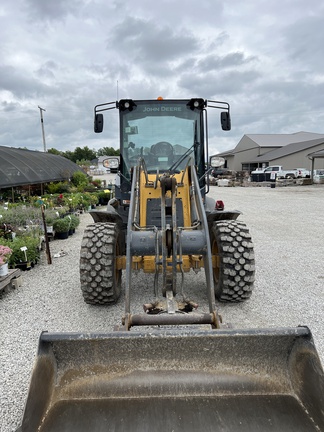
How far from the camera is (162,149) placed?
4988 millimetres

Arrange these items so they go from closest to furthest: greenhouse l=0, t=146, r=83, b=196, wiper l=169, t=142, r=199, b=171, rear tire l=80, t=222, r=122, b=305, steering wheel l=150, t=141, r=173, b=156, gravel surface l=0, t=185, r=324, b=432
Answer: gravel surface l=0, t=185, r=324, b=432 → rear tire l=80, t=222, r=122, b=305 → wiper l=169, t=142, r=199, b=171 → steering wheel l=150, t=141, r=173, b=156 → greenhouse l=0, t=146, r=83, b=196

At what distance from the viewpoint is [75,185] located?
20.2m

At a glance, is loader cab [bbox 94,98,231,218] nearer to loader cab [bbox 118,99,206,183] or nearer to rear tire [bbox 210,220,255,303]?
loader cab [bbox 118,99,206,183]

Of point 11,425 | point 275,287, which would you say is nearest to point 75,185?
point 275,287

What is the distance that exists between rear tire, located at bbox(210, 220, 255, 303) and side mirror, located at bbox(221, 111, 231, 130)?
1817 mm

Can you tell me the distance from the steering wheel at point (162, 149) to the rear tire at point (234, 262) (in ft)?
4.82

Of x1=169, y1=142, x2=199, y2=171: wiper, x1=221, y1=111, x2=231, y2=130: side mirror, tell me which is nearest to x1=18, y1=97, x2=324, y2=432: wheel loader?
x1=169, y1=142, x2=199, y2=171: wiper

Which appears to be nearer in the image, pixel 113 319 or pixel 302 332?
pixel 302 332

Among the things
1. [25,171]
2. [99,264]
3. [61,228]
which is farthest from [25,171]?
[99,264]

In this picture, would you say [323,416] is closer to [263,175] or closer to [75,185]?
[75,185]

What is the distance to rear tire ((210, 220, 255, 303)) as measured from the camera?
13.0 ft

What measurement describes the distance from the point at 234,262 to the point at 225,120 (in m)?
2.38

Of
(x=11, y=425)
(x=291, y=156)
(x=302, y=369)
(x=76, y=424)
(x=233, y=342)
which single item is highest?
(x=291, y=156)

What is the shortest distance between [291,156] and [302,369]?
41.1m
